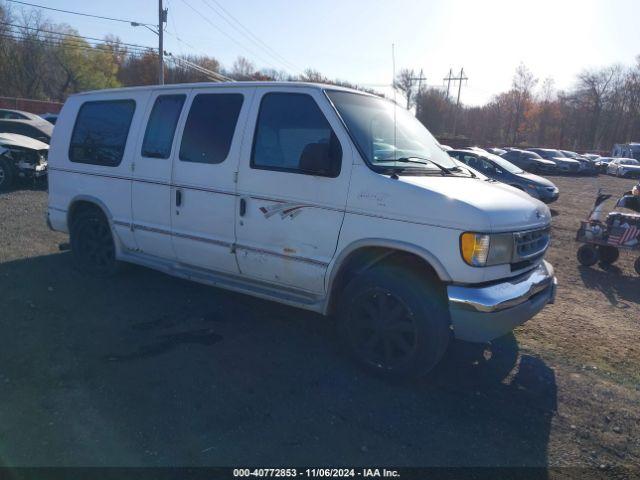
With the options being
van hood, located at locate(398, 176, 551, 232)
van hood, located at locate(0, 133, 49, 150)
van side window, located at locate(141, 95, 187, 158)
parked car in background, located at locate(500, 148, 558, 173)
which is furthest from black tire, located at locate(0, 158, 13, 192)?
parked car in background, located at locate(500, 148, 558, 173)

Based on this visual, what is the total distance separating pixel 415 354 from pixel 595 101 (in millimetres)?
87529

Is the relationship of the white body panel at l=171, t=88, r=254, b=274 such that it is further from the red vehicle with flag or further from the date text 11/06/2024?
the red vehicle with flag

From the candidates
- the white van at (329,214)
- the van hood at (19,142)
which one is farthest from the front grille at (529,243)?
the van hood at (19,142)

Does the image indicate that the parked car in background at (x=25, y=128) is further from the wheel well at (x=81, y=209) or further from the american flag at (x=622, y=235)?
A: the american flag at (x=622, y=235)

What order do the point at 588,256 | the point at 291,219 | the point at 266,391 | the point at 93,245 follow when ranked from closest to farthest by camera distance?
the point at 266,391 < the point at 291,219 < the point at 93,245 < the point at 588,256

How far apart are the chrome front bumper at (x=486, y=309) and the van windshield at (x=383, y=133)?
120cm

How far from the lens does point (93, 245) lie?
5.98m

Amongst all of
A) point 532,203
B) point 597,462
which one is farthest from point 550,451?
point 532,203

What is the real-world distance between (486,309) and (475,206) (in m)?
0.73

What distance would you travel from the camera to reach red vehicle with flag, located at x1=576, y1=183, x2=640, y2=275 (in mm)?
7408

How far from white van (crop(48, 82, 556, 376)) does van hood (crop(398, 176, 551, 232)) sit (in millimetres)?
14

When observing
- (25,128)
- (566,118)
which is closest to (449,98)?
(566,118)

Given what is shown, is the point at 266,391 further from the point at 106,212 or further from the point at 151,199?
the point at 106,212

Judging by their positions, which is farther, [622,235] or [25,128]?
[25,128]
